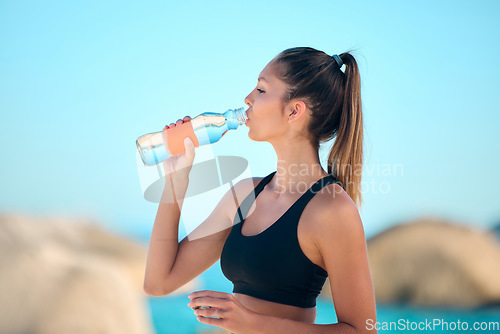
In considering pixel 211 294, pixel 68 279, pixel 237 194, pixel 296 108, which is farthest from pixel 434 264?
pixel 211 294

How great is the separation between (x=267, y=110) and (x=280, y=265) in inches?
12.0

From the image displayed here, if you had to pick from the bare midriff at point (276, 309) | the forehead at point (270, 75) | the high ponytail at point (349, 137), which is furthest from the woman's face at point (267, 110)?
the bare midriff at point (276, 309)

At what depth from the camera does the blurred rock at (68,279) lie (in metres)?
3.52

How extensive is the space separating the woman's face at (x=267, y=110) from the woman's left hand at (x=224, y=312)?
1.13 ft

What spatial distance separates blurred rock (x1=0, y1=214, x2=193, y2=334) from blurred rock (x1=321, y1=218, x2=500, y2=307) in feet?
4.59

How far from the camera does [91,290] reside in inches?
141

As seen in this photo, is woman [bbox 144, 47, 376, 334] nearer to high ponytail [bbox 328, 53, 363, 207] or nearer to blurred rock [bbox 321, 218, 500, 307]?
high ponytail [bbox 328, 53, 363, 207]

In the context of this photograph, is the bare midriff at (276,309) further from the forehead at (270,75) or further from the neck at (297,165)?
the forehead at (270,75)

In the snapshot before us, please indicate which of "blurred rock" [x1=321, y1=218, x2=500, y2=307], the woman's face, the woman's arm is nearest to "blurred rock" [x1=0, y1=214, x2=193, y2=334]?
"blurred rock" [x1=321, y1=218, x2=500, y2=307]

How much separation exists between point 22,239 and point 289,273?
3.41 meters

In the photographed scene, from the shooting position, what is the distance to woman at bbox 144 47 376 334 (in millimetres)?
898

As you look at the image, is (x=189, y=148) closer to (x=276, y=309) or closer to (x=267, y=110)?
(x=267, y=110)

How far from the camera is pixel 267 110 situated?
104cm

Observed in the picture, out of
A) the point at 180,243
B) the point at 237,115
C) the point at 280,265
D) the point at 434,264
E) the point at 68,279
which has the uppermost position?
the point at 68,279
